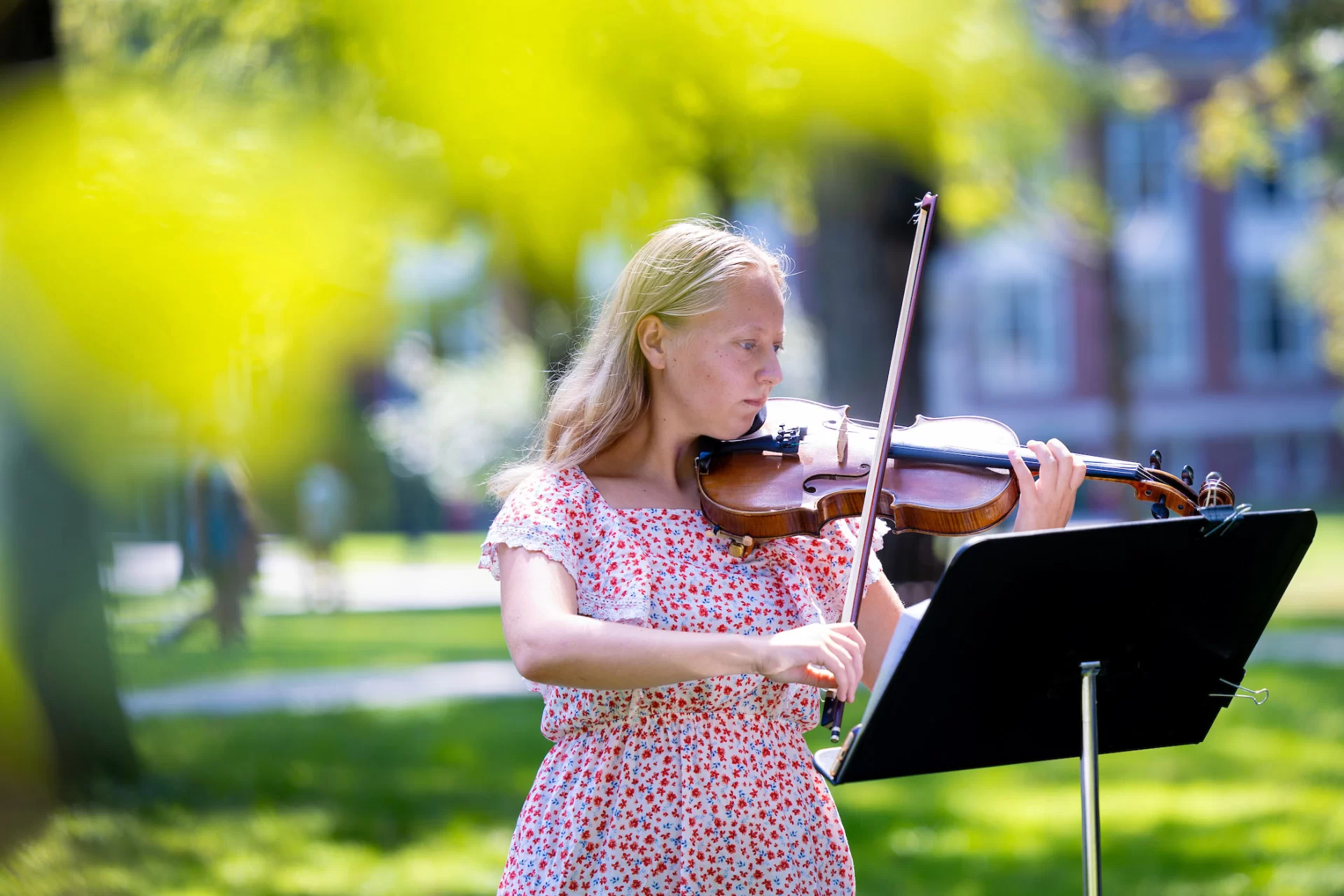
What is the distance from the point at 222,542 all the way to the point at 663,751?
282 inches

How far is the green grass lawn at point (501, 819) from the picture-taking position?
4875 millimetres

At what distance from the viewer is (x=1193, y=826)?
5504mm

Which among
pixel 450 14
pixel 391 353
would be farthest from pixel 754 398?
pixel 391 353

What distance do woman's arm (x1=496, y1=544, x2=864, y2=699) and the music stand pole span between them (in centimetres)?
31

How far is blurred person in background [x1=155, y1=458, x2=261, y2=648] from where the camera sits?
773 centimetres

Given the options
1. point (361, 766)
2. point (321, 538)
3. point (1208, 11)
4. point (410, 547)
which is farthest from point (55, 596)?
point (410, 547)

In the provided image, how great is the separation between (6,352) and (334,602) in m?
11.0

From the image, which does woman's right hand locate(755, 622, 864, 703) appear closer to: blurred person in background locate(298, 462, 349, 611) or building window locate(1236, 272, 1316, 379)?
blurred person in background locate(298, 462, 349, 611)

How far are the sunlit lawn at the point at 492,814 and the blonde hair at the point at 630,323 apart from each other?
116 inches

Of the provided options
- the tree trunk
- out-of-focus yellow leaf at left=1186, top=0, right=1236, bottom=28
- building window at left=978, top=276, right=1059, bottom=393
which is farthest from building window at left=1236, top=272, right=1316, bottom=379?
the tree trunk

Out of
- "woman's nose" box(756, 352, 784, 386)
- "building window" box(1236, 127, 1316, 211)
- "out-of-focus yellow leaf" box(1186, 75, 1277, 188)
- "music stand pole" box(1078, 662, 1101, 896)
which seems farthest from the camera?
"building window" box(1236, 127, 1316, 211)

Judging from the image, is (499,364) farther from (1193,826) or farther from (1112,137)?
(1193,826)

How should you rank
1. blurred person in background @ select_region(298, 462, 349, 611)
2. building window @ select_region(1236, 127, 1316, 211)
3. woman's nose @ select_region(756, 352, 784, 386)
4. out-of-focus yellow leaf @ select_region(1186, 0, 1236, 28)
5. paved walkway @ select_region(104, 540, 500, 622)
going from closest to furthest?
woman's nose @ select_region(756, 352, 784, 386), out-of-focus yellow leaf @ select_region(1186, 0, 1236, 28), paved walkway @ select_region(104, 540, 500, 622), blurred person in background @ select_region(298, 462, 349, 611), building window @ select_region(1236, 127, 1316, 211)

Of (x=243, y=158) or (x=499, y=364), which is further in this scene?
(x=499, y=364)
